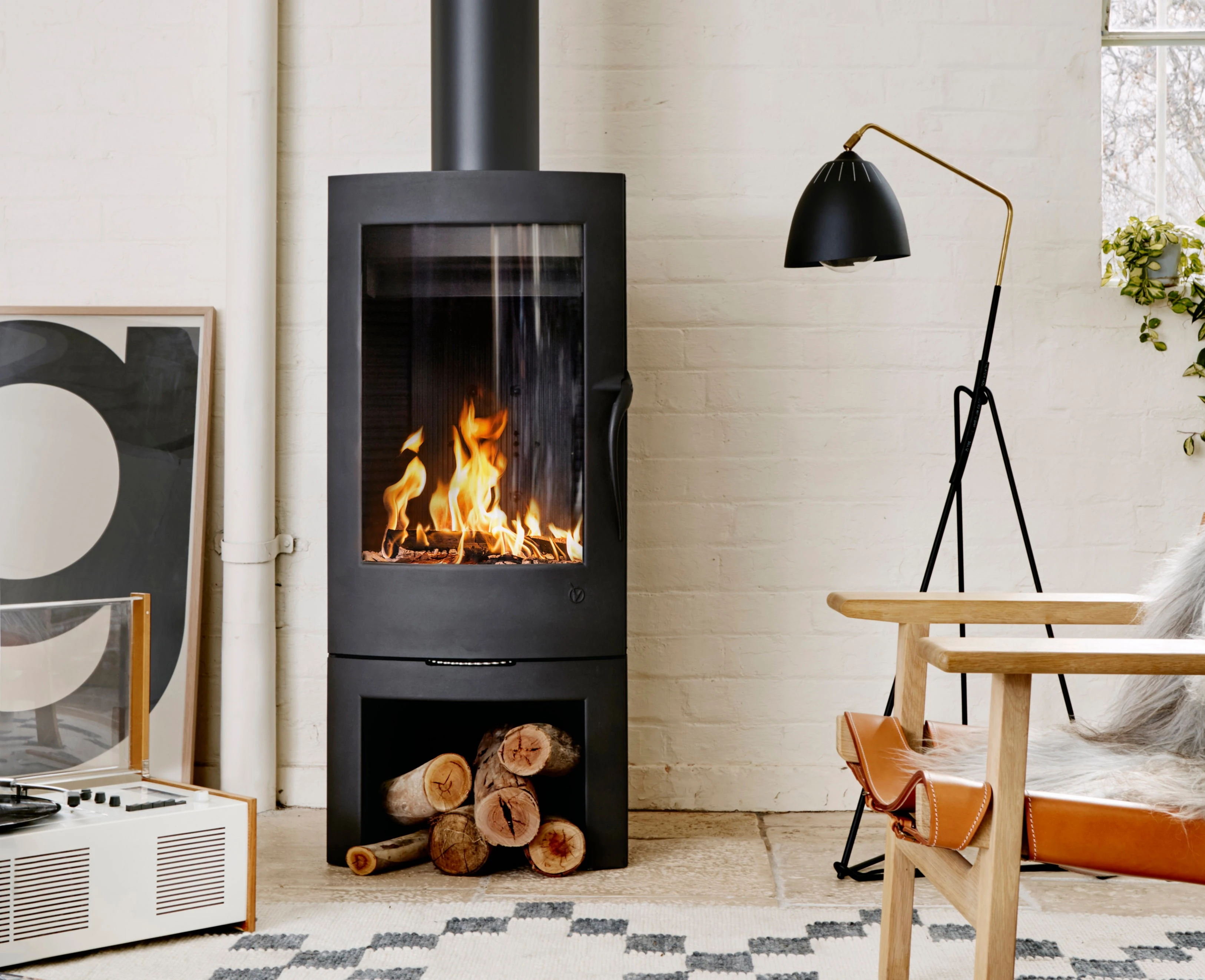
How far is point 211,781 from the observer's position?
9.62 feet

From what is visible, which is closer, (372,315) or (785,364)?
(372,315)

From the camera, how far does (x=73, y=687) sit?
6.91 feet

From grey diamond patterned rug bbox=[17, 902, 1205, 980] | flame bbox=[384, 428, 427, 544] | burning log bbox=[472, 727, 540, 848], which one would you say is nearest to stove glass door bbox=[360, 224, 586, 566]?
flame bbox=[384, 428, 427, 544]

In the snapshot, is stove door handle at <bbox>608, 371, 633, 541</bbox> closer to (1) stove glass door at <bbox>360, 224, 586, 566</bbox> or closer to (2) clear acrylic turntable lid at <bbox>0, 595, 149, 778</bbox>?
(1) stove glass door at <bbox>360, 224, 586, 566</bbox>

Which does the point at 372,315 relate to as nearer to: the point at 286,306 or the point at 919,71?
the point at 286,306

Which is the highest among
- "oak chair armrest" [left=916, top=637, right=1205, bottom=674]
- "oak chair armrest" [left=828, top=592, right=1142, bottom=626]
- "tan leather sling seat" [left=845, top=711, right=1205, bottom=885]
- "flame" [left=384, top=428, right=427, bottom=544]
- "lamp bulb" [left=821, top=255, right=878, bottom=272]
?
"lamp bulb" [left=821, top=255, right=878, bottom=272]

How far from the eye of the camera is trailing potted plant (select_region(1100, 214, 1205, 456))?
2766 mm

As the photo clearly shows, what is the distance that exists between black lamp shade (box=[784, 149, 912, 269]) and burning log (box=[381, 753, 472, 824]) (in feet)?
4.30

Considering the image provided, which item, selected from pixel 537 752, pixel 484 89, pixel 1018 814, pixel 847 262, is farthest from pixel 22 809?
pixel 847 262

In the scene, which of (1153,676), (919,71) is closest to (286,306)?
(919,71)

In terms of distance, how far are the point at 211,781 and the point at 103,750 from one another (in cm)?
83

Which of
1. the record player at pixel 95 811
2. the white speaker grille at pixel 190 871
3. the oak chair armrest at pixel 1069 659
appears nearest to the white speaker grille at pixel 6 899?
the record player at pixel 95 811

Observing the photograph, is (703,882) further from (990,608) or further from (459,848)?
(990,608)

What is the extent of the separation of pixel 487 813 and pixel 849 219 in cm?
145
